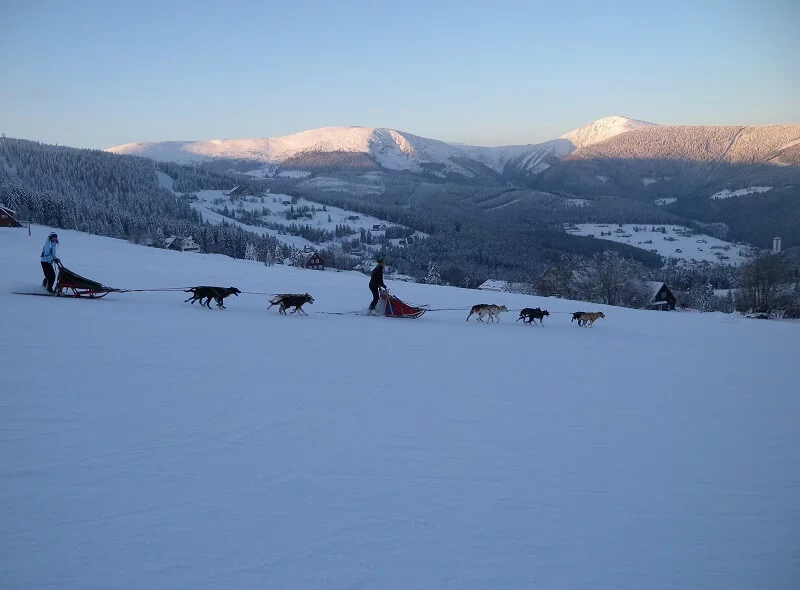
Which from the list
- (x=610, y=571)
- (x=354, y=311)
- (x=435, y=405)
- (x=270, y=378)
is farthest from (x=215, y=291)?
(x=610, y=571)

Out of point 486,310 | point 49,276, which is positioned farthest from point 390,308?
point 49,276

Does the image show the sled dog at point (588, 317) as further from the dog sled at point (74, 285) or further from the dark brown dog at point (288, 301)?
the dog sled at point (74, 285)

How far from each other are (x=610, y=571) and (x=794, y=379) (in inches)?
320

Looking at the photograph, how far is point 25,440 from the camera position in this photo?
4664 mm

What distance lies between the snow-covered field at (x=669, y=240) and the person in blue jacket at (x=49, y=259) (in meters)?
114

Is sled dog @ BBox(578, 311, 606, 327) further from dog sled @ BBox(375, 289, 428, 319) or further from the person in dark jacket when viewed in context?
the person in dark jacket

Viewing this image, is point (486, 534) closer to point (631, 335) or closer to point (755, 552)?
point (755, 552)

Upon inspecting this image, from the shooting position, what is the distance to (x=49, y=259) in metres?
12.1

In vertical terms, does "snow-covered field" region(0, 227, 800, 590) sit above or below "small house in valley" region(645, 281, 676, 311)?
Answer: below

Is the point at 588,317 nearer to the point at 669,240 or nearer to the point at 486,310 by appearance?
the point at 486,310

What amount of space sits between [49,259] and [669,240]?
146 meters

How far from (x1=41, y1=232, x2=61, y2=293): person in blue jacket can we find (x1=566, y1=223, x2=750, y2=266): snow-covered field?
4500 inches

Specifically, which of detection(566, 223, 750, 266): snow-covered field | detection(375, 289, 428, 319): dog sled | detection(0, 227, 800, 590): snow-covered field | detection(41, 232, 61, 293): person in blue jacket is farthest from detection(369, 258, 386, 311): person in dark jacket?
detection(566, 223, 750, 266): snow-covered field

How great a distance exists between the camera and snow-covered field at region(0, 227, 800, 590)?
136 inches
